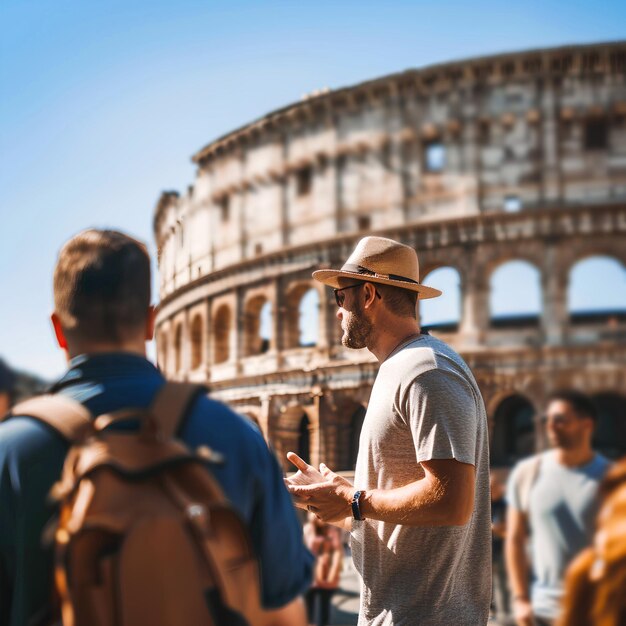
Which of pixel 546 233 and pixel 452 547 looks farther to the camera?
pixel 546 233

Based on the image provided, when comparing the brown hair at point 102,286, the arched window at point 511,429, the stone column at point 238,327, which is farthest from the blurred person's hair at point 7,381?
the stone column at point 238,327

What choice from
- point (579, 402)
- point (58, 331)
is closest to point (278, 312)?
point (579, 402)

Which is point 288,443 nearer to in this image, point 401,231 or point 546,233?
point 401,231

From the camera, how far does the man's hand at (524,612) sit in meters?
2.21

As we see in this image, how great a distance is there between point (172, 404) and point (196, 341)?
21413mm

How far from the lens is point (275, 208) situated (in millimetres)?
19984

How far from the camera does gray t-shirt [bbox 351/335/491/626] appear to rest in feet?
6.64

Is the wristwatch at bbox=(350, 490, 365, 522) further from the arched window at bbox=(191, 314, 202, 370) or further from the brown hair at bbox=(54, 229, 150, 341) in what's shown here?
the arched window at bbox=(191, 314, 202, 370)

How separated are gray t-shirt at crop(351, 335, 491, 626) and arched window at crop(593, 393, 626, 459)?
1529 centimetres

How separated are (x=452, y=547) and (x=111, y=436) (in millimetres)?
1153

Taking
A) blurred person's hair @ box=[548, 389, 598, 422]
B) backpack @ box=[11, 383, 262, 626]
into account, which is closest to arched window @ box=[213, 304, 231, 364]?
blurred person's hair @ box=[548, 389, 598, 422]

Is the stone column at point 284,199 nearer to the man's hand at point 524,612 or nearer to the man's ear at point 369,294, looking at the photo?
the man's ear at point 369,294

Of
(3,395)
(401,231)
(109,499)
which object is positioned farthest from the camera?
(401,231)

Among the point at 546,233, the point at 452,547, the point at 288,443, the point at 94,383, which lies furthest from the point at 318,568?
the point at 288,443
